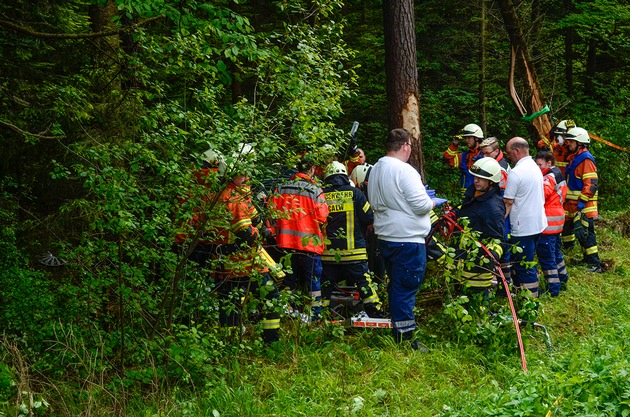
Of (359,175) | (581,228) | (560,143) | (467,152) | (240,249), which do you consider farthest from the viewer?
(467,152)

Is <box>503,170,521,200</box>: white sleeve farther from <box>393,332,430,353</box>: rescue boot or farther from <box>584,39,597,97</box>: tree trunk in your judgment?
<box>584,39,597,97</box>: tree trunk

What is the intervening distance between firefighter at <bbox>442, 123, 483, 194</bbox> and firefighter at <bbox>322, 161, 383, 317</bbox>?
3.15m

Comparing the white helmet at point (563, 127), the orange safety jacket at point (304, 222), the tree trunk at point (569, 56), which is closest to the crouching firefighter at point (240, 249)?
the orange safety jacket at point (304, 222)

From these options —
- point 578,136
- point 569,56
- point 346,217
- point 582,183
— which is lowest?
point 346,217

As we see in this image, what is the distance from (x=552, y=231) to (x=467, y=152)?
116 inches

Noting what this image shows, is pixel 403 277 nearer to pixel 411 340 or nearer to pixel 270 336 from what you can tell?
pixel 411 340

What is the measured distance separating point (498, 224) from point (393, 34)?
3128mm

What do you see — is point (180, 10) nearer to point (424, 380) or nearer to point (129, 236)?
point (129, 236)

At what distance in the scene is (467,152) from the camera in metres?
11.6

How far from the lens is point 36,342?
6.22m

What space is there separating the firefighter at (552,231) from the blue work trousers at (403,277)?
10.0ft

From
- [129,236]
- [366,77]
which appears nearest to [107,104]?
[129,236]

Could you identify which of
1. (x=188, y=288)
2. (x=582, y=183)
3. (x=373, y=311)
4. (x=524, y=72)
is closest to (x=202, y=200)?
(x=188, y=288)

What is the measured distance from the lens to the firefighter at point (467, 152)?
36.0ft
